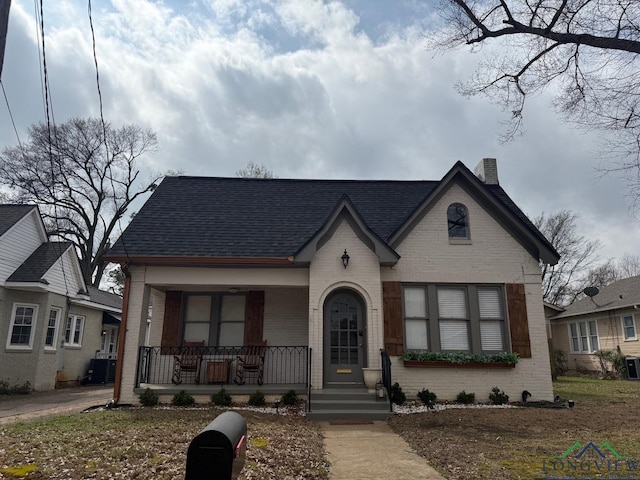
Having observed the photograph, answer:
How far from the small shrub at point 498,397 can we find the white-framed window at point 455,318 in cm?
96

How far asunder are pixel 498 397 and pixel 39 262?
15.7m

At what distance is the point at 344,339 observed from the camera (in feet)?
35.8

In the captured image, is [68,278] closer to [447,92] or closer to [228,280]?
[228,280]

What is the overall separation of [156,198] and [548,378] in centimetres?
1208

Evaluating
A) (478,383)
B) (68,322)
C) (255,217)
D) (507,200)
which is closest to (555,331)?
(507,200)

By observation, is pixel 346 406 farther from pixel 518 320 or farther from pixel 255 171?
pixel 255 171

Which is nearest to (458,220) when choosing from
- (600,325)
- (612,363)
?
(612,363)

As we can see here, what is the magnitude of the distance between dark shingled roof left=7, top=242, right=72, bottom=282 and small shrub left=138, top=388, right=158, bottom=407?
7.77 meters

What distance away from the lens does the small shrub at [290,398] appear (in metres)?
9.89

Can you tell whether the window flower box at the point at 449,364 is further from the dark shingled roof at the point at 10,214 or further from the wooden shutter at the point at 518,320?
the dark shingled roof at the point at 10,214

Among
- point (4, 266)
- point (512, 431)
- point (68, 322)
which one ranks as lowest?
point (512, 431)

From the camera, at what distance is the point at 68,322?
18078 millimetres

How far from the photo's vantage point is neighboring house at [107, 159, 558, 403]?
10.7 m

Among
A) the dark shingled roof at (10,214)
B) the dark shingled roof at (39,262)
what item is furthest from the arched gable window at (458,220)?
the dark shingled roof at (10,214)
